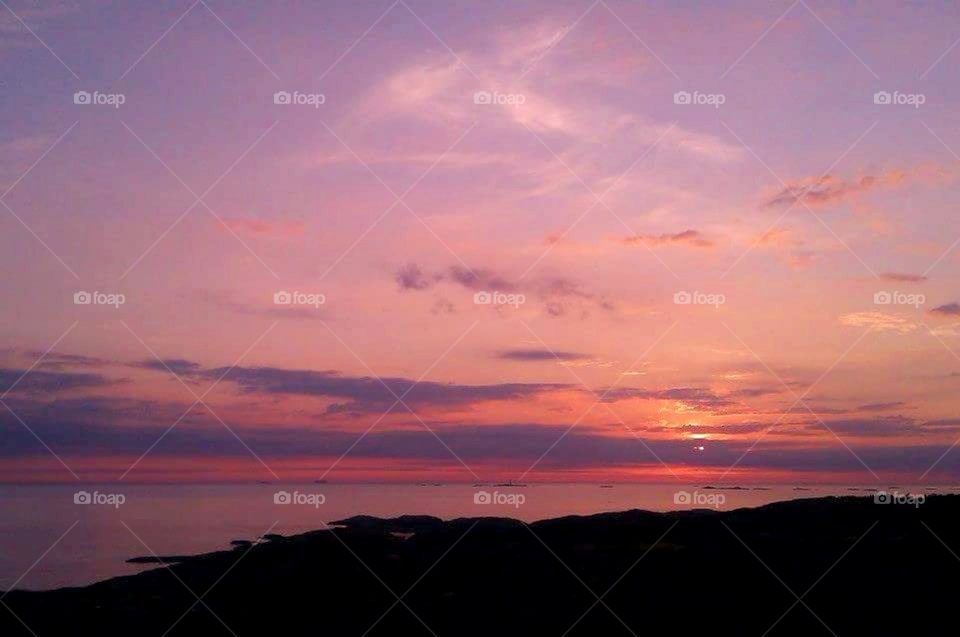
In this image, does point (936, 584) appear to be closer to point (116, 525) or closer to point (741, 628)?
point (741, 628)

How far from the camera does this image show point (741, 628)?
2159 cm

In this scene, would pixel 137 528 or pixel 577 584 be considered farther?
pixel 137 528

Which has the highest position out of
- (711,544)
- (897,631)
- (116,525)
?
(116,525)

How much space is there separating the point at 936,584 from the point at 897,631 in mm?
2934

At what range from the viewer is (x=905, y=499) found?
1318 inches

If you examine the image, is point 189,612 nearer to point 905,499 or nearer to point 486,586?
point 486,586

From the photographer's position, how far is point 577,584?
25.0 metres

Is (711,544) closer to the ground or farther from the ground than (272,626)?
farther from the ground

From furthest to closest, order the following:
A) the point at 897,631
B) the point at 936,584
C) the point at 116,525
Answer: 1. the point at 116,525
2. the point at 936,584
3. the point at 897,631

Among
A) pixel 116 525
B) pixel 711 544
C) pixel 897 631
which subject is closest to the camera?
pixel 897 631

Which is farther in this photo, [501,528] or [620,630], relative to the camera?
[501,528]

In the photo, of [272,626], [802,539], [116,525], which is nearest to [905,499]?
[802,539]

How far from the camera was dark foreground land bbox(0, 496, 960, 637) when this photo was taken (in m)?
22.4

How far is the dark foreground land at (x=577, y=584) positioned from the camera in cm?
2239
